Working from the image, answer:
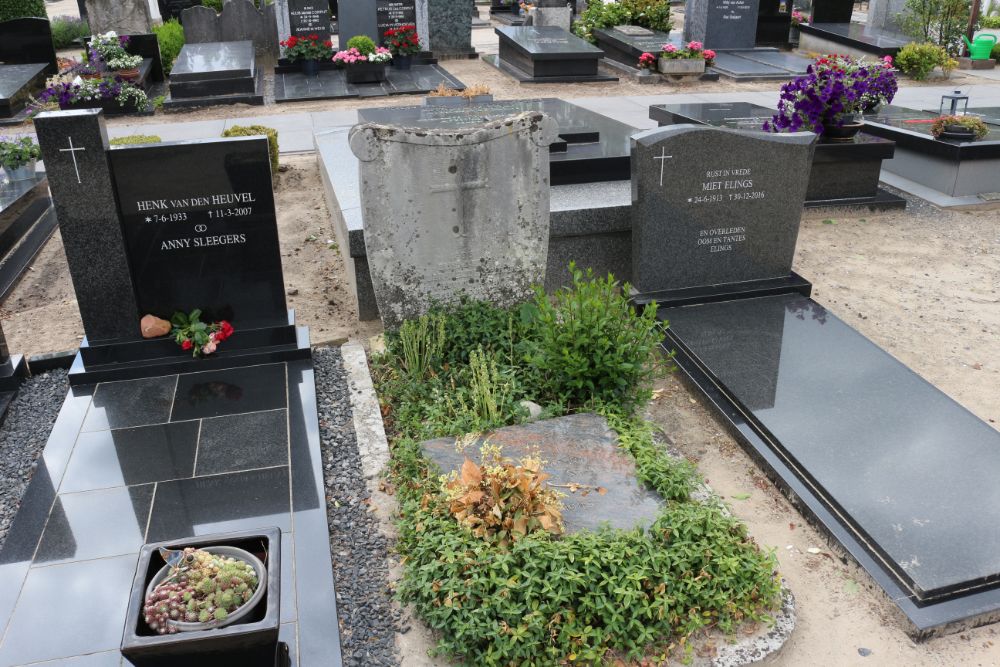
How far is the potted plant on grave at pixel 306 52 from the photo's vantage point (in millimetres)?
14797

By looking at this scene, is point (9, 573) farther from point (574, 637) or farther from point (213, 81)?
point (213, 81)

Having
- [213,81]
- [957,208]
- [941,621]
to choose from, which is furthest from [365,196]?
A: [213,81]

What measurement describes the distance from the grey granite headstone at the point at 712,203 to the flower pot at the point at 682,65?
30.5 feet

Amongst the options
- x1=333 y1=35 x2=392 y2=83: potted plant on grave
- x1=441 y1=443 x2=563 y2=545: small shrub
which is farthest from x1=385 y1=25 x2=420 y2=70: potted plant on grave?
x1=441 y1=443 x2=563 y2=545: small shrub

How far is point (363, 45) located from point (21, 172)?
24.6ft

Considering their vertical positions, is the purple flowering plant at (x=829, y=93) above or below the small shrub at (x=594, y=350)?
above

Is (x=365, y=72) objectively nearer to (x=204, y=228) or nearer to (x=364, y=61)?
(x=364, y=61)

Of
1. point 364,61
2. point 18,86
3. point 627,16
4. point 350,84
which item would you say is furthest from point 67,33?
point 627,16

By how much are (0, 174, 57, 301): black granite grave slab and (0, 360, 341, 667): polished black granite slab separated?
109 inches

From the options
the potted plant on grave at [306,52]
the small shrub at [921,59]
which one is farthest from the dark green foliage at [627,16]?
the potted plant on grave at [306,52]

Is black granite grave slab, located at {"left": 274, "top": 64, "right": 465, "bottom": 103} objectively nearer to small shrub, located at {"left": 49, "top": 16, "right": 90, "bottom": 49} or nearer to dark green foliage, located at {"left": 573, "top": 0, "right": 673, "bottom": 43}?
dark green foliage, located at {"left": 573, "top": 0, "right": 673, "bottom": 43}

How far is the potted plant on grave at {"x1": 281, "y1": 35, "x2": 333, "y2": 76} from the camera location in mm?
14797

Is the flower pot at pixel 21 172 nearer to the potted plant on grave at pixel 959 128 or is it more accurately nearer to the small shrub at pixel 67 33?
the potted plant on grave at pixel 959 128

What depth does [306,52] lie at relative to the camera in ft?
48.5
